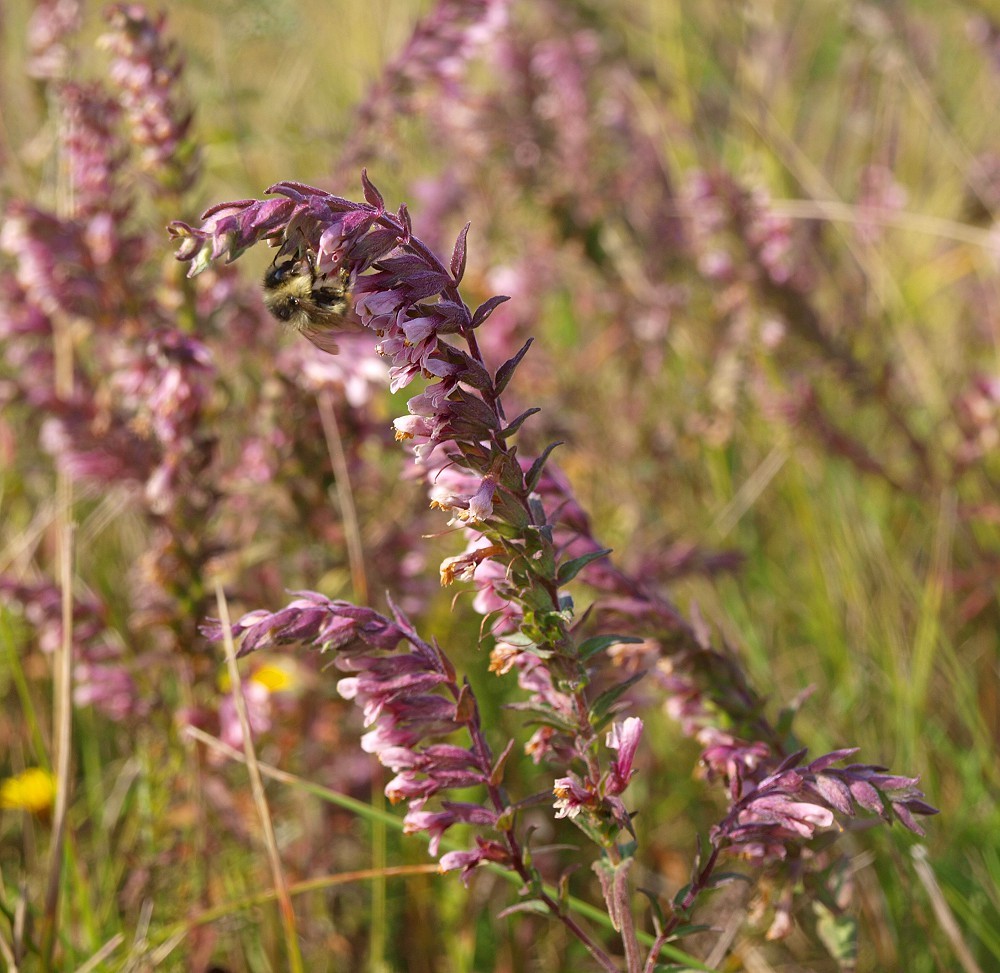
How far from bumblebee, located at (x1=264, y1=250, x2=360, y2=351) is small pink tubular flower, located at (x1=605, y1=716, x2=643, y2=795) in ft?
1.80

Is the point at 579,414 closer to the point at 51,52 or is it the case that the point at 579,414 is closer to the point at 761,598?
the point at 761,598

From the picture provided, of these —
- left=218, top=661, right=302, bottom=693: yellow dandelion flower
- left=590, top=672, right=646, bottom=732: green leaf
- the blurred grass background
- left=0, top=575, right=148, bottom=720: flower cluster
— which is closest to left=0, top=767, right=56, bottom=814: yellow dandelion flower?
the blurred grass background

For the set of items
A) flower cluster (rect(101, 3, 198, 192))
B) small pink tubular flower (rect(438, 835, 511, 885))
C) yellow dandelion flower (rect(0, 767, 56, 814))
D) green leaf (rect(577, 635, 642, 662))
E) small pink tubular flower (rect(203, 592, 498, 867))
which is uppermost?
flower cluster (rect(101, 3, 198, 192))

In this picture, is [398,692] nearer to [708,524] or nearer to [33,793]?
[33,793]

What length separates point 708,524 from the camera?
309 centimetres

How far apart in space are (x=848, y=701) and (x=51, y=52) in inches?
89.9

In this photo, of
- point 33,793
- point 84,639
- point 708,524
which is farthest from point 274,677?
point 708,524

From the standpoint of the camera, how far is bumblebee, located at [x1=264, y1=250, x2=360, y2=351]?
1.29 m

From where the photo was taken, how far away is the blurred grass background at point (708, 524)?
6.90ft

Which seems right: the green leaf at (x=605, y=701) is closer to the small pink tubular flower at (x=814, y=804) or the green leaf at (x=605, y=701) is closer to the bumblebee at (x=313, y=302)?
the small pink tubular flower at (x=814, y=804)

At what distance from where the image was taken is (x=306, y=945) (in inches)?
87.3

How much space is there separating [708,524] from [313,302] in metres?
1.99

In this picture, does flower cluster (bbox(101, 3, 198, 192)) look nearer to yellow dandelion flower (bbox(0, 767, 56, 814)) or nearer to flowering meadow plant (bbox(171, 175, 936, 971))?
flowering meadow plant (bbox(171, 175, 936, 971))

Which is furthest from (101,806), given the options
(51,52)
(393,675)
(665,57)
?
(665,57)
